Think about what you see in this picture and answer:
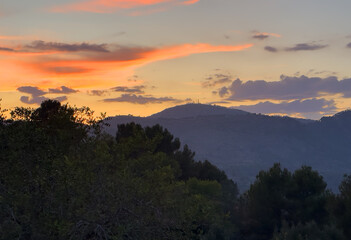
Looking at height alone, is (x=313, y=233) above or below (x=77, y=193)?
below

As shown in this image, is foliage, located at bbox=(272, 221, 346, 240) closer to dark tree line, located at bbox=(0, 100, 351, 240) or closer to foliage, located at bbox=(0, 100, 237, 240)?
dark tree line, located at bbox=(0, 100, 351, 240)

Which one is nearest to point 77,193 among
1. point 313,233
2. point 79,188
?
point 79,188

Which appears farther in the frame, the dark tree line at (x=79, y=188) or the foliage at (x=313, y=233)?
the foliage at (x=313, y=233)

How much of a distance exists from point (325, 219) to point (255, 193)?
953 cm

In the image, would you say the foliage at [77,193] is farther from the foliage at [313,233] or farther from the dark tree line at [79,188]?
the foliage at [313,233]

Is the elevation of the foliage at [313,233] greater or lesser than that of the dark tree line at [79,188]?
lesser

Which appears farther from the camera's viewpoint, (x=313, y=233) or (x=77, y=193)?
(x=313, y=233)

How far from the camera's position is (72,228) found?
60.5 ft

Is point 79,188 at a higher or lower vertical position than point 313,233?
higher

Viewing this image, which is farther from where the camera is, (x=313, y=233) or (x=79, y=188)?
(x=313, y=233)

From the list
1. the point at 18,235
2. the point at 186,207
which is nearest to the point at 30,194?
the point at 18,235

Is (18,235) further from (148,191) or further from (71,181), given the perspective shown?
(148,191)

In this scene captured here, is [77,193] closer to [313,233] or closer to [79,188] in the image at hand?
[79,188]

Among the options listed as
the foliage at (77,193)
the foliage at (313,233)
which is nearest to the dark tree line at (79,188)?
the foliage at (77,193)
